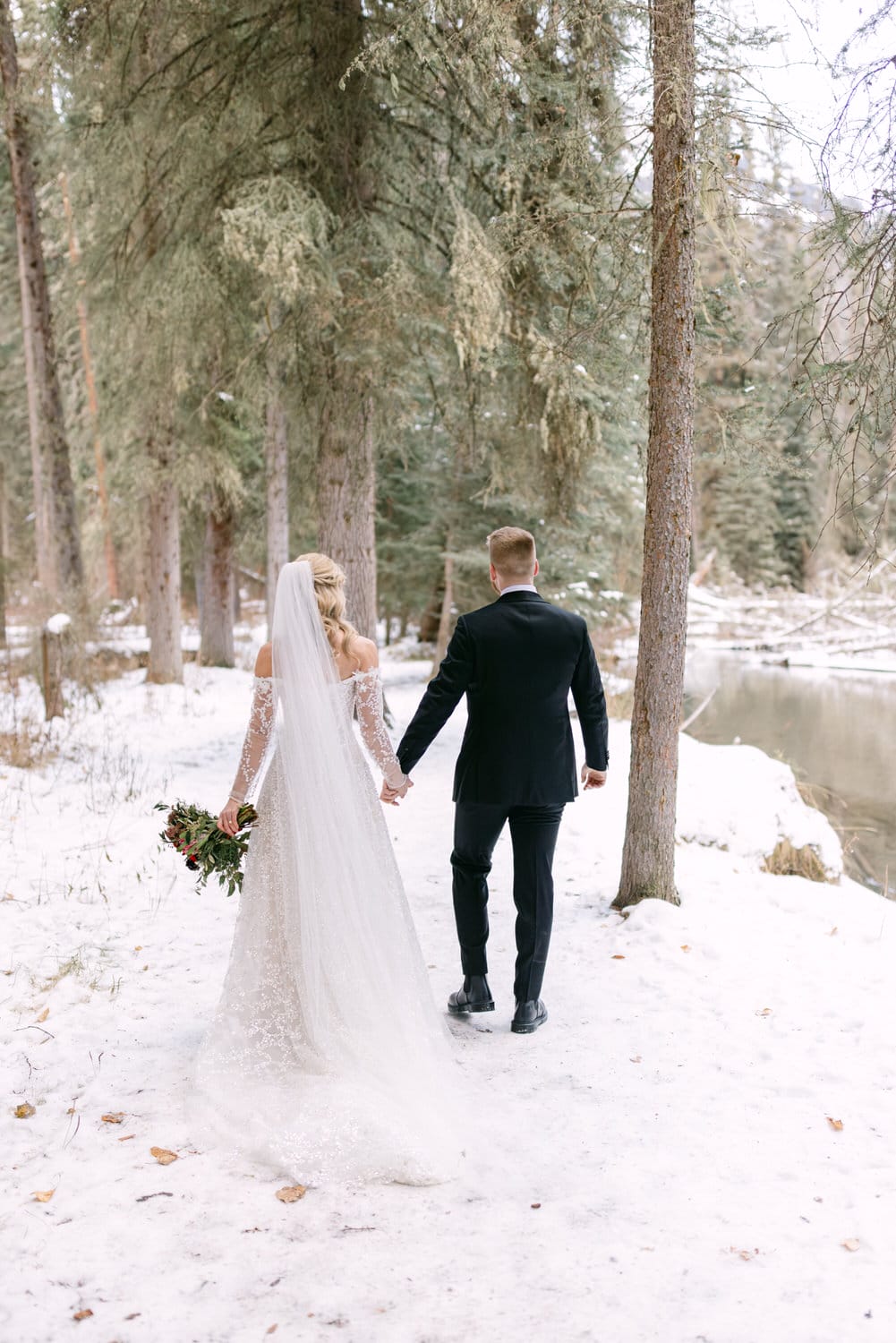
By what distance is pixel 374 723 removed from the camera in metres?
3.94

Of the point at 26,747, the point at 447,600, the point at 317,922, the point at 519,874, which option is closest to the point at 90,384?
the point at 447,600

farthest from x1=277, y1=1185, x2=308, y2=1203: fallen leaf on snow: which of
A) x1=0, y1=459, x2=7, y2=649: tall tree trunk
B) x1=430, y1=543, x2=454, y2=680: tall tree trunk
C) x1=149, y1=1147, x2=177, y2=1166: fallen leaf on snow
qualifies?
x1=0, y1=459, x2=7, y2=649: tall tree trunk

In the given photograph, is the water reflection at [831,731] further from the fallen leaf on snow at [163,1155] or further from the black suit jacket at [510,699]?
the fallen leaf on snow at [163,1155]

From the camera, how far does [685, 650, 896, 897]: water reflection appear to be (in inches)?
392

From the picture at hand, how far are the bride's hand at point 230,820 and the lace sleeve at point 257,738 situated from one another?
0.05 metres

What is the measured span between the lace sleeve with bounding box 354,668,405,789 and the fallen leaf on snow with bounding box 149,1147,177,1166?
1555 mm

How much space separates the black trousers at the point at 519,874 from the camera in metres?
4.21

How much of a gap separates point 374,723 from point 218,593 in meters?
13.3

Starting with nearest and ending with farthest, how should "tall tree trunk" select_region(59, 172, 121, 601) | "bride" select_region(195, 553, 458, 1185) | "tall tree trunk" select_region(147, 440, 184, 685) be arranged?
"bride" select_region(195, 553, 458, 1185) < "tall tree trunk" select_region(147, 440, 184, 685) < "tall tree trunk" select_region(59, 172, 121, 601)

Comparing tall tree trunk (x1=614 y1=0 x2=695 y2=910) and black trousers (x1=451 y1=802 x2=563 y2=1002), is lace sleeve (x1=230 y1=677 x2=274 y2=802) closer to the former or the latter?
black trousers (x1=451 y1=802 x2=563 y2=1002)

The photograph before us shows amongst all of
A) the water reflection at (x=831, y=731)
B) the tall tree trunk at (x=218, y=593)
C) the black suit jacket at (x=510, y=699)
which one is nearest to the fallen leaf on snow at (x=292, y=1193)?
the black suit jacket at (x=510, y=699)

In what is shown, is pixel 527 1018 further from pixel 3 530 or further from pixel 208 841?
pixel 3 530

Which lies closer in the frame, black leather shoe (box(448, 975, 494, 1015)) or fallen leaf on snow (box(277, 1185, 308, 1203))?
fallen leaf on snow (box(277, 1185, 308, 1203))

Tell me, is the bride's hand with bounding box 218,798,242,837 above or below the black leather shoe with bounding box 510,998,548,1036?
above
